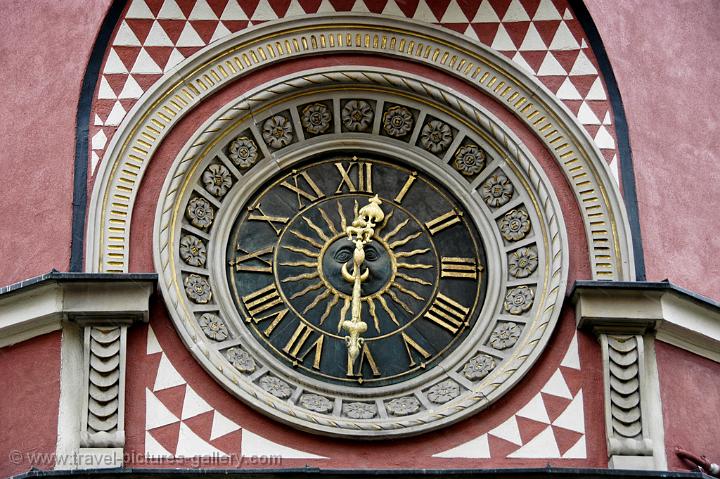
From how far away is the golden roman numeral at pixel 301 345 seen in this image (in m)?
14.7

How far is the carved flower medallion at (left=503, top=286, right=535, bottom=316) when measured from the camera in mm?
14742

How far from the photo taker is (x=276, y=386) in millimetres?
14375

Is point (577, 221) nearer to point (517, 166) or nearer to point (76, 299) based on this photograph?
point (517, 166)

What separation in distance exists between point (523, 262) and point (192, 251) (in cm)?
244

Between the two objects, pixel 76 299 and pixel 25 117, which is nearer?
pixel 76 299

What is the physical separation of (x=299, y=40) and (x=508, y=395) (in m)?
3.25

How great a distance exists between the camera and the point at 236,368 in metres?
14.3

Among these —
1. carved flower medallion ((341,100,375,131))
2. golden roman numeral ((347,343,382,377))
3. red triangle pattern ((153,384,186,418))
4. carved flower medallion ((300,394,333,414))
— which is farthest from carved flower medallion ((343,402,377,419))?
carved flower medallion ((341,100,375,131))

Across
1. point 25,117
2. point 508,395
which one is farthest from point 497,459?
point 25,117

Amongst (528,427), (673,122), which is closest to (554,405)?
(528,427)

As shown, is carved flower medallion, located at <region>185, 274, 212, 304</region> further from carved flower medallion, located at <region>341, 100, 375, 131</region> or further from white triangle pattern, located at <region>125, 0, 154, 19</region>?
white triangle pattern, located at <region>125, 0, 154, 19</region>

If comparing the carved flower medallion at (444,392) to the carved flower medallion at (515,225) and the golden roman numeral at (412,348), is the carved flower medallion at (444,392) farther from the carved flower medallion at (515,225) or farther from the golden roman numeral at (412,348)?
the carved flower medallion at (515,225)

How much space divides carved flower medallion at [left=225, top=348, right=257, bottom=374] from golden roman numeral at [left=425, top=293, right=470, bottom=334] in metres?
1.37

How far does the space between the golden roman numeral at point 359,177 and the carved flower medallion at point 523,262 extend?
1.26m
